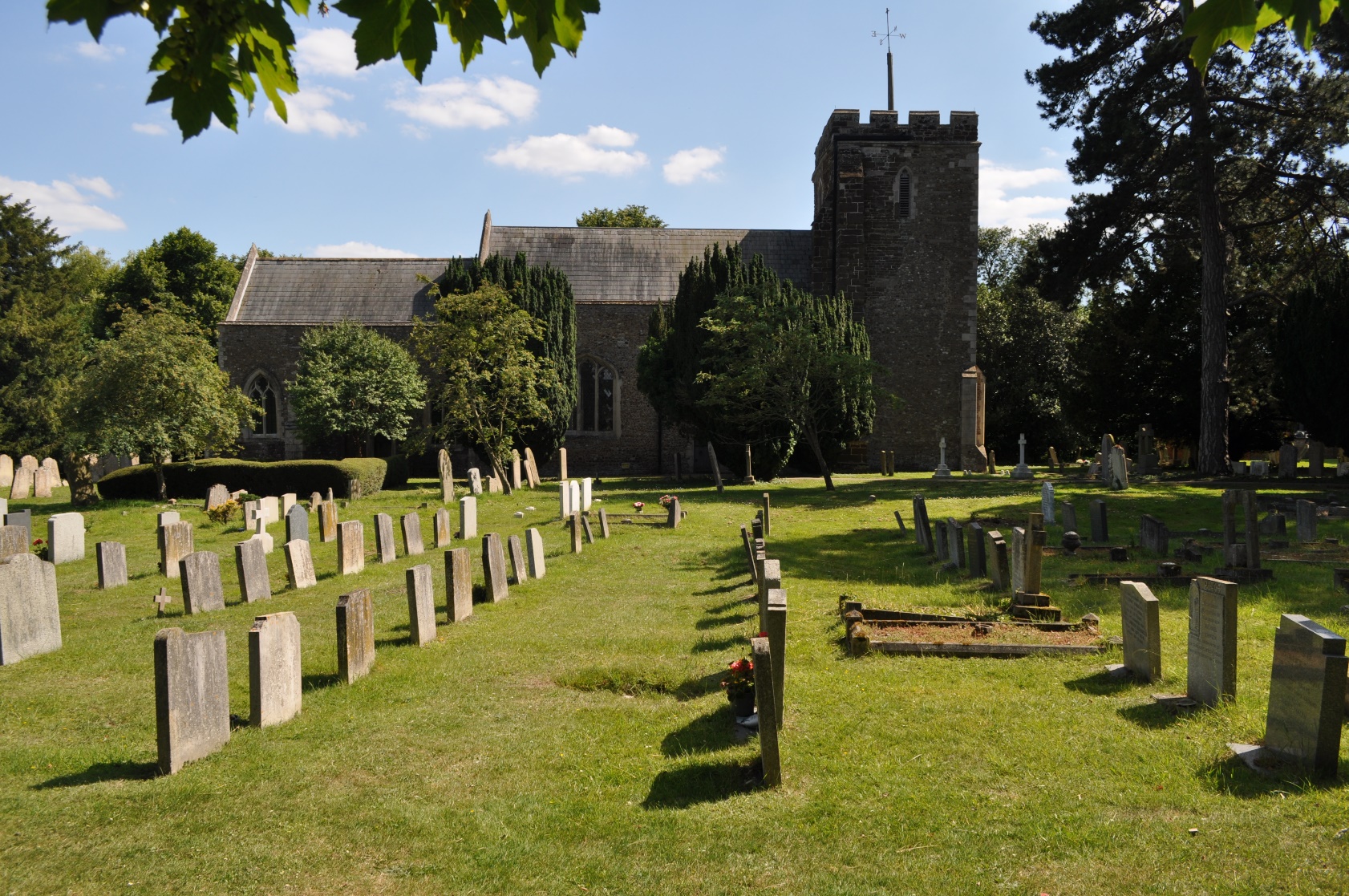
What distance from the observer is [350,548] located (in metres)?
11.9

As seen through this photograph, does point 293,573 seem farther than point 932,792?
Yes

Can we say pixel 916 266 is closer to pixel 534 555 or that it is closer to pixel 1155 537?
pixel 1155 537

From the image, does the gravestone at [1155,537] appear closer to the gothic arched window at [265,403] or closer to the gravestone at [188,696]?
the gravestone at [188,696]

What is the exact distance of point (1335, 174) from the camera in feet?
73.3

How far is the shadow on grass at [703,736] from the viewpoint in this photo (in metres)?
5.59

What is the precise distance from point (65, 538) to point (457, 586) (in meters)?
7.59

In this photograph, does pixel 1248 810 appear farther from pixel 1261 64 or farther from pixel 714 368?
A: pixel 1261 64

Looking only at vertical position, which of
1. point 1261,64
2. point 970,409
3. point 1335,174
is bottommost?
point 970,409

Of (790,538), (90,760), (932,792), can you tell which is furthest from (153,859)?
(790,538)

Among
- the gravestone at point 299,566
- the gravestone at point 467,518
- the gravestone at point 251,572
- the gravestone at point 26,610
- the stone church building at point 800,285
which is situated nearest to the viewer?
the gravestone at point 26,610

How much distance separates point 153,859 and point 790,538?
448 inches

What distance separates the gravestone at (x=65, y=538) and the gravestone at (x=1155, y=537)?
14.4 metres

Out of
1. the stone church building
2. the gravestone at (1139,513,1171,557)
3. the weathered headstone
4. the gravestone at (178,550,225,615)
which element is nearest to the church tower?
the stone church building

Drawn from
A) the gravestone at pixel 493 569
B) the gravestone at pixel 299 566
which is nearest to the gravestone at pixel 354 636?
the gravestone at pixel 493 569
